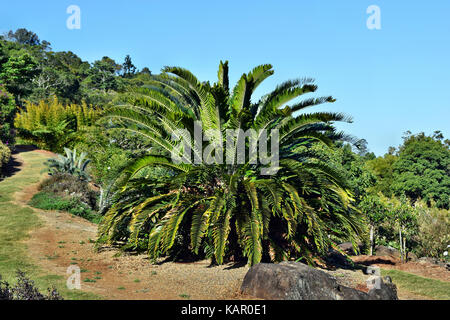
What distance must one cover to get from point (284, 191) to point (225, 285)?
2.84 metres

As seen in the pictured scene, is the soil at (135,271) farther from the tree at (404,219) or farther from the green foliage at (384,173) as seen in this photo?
the green foliage at (384,173)

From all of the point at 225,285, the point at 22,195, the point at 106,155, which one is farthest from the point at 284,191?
the point at 106,155

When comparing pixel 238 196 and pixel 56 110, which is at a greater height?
pixel 56 110

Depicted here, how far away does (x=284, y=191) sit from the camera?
9.16 metres

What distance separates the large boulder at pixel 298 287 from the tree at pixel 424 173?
33.4 meters

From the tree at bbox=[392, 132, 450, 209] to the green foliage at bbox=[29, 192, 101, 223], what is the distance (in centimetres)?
3063

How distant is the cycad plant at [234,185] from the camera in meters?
8.53

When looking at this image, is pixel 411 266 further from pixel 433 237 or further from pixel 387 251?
pixel 433 237

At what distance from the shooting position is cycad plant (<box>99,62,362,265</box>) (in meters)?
8.53

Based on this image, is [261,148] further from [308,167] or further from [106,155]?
[106,155]

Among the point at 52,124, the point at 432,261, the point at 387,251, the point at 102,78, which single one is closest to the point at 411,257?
the point at 432,261

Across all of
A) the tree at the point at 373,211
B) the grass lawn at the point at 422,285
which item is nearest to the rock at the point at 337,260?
the grass lawn at the point at 422,285

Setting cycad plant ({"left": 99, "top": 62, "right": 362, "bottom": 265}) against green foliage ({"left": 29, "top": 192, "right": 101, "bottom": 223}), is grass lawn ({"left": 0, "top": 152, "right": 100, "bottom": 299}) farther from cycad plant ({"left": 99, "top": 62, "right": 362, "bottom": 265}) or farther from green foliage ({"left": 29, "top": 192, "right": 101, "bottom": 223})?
cycad plant ({"left": 99, "top": 62, "right": 362, "bottom": 265})

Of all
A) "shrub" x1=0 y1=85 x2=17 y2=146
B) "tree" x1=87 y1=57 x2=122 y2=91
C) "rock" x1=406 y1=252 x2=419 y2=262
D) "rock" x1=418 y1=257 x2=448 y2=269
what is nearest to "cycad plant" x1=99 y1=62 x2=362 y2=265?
"rock" x1=418 y1=257 x2=448 y2=269
